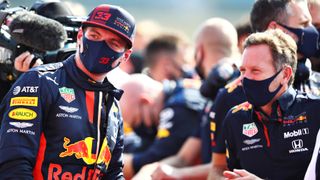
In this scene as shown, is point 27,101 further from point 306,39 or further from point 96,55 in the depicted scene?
point 306,39

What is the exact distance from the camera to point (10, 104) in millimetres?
4980

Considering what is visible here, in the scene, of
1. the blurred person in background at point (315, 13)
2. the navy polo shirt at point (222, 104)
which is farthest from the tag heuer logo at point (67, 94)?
the blurred person in background at point (315, 13)

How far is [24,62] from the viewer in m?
5.59

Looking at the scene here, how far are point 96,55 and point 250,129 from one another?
1.26 m

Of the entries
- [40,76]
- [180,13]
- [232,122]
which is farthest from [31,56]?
[180,13]

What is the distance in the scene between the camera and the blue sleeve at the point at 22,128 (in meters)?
4.82

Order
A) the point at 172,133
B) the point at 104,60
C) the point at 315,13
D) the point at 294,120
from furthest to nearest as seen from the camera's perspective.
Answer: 1. the point at 172,133
2. the point at 315,13
3. the point at 294,120
4. the point at 104,60

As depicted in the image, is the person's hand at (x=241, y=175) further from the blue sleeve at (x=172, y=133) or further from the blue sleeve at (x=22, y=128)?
the blue sleeve at (x=172, y=133)

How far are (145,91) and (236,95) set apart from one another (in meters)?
2.07

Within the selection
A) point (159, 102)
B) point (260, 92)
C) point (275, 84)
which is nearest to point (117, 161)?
point (260, 92)

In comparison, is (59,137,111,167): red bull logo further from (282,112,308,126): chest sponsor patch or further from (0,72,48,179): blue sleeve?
(282,112,308,126): chest sponsor patch

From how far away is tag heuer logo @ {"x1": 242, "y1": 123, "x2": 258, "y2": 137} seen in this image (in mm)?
5762

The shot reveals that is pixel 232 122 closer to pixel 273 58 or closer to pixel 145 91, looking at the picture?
pixel 273 58

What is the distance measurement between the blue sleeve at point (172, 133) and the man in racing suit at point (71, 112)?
2606mm
